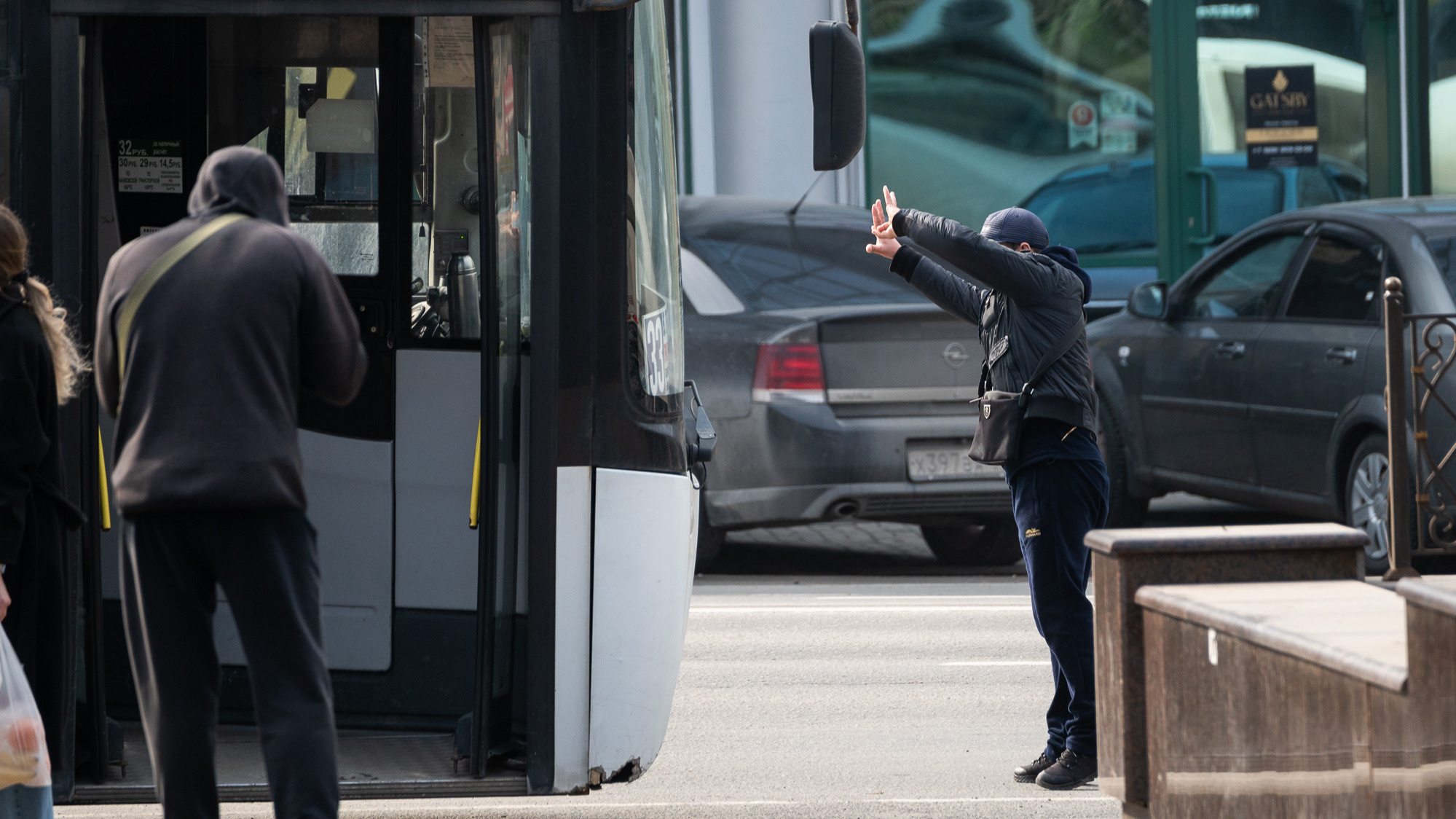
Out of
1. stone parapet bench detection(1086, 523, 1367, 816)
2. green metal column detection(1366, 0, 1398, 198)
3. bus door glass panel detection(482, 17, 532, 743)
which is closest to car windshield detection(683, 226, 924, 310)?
bus door glass panel detection(482, 17, 532, 743)

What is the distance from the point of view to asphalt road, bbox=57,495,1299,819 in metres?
4.90

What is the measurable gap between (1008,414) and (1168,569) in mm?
1458

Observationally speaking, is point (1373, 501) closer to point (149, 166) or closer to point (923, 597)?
point (923, 597)

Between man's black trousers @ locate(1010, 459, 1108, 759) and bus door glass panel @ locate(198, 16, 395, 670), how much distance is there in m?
1.87

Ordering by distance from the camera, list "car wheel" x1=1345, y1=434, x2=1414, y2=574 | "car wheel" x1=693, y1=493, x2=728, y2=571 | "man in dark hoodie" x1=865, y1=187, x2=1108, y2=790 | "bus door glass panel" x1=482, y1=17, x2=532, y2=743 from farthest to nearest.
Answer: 1. "car wheel" x1=693, y1=493, x2=728, y2=571
2. "car wheel" x1=1345, y1=434, x2=1414, y2=574
3. "man in dark hoodie" x1=865, y1=187, x2=1108, y2=790
4. "bus door glass panel" x1=482, y1=17, x2=532, y2=743

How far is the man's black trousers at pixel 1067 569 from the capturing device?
502cm

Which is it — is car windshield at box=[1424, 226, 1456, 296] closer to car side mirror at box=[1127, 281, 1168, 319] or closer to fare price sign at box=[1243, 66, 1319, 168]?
car side mirror at box=[1127, 281, 1168, 319]

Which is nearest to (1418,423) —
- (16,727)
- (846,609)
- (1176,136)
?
(846,609)

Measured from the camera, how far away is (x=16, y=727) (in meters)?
3.53

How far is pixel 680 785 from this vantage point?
511cm

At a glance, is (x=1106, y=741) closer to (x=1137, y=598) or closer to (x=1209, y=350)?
(x=1137, y=598)

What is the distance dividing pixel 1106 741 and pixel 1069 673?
1.29 m

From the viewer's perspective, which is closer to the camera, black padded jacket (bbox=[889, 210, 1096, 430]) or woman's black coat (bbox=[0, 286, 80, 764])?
woman's black coat (bbox=[0, 286, 80, 764])

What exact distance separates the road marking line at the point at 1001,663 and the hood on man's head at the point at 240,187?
4.05 meters
